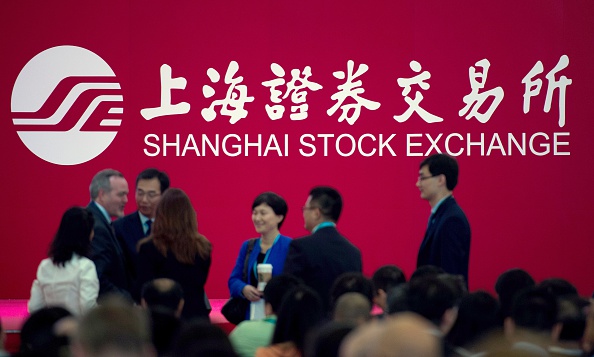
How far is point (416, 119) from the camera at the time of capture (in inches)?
252

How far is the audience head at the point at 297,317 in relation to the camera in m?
3.08

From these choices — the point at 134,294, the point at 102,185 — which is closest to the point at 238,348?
the point at 134,294

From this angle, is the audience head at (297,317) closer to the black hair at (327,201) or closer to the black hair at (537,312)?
the black hair at (537,312)

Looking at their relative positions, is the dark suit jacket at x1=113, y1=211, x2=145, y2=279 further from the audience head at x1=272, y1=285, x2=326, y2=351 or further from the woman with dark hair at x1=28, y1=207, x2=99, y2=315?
the audience head at x1=272, y1=285, x2=326, y2=351

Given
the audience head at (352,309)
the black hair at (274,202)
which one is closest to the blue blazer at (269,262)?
the black hair at (274,202)

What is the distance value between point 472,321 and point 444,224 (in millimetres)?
1481

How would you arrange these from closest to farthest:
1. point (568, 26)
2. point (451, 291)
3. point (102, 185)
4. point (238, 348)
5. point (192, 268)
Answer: point (451, 291) < point (238, 348) < point (192, 268) < point (102, 185) < point (568, 26)

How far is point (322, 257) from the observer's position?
4.29m

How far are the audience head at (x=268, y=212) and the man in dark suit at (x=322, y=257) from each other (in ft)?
1.02

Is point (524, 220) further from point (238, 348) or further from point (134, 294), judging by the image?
point (238, 348)

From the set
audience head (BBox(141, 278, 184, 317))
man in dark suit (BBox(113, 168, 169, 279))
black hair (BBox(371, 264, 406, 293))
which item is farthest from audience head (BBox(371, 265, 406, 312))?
man in dark suit (BBox(113, 168, 169, 279))

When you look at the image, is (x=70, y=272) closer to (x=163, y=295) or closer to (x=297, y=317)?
(x=163, y=295)

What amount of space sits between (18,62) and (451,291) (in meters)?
4.33

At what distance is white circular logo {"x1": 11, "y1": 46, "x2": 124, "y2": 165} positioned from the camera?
6426 mm
